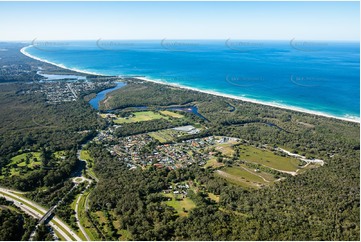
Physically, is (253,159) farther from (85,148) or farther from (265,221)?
(85,148)

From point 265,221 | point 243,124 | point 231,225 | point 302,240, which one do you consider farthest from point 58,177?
point 243,124

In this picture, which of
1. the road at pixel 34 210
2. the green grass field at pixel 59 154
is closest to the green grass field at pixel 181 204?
the road at pixel 34 210

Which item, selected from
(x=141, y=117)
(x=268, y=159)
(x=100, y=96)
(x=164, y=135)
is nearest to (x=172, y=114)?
(x=141, y=117)

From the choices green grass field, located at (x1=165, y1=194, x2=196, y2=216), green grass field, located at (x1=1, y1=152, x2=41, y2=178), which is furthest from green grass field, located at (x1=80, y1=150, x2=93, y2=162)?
green grass field, located at (x1=165, y1=194, x2=196, y2=216)

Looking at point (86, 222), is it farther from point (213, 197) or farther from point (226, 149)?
point (226, 149)

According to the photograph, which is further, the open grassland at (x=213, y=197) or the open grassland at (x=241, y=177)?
the open grassland at (x=241, y=177)

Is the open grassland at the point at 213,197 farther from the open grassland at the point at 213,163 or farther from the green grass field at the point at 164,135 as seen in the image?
the green grass field at the point at 164,135

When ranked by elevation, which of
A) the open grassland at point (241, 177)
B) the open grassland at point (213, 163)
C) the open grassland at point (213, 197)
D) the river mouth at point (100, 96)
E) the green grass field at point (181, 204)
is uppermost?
the river mouth at point (100, 96)
